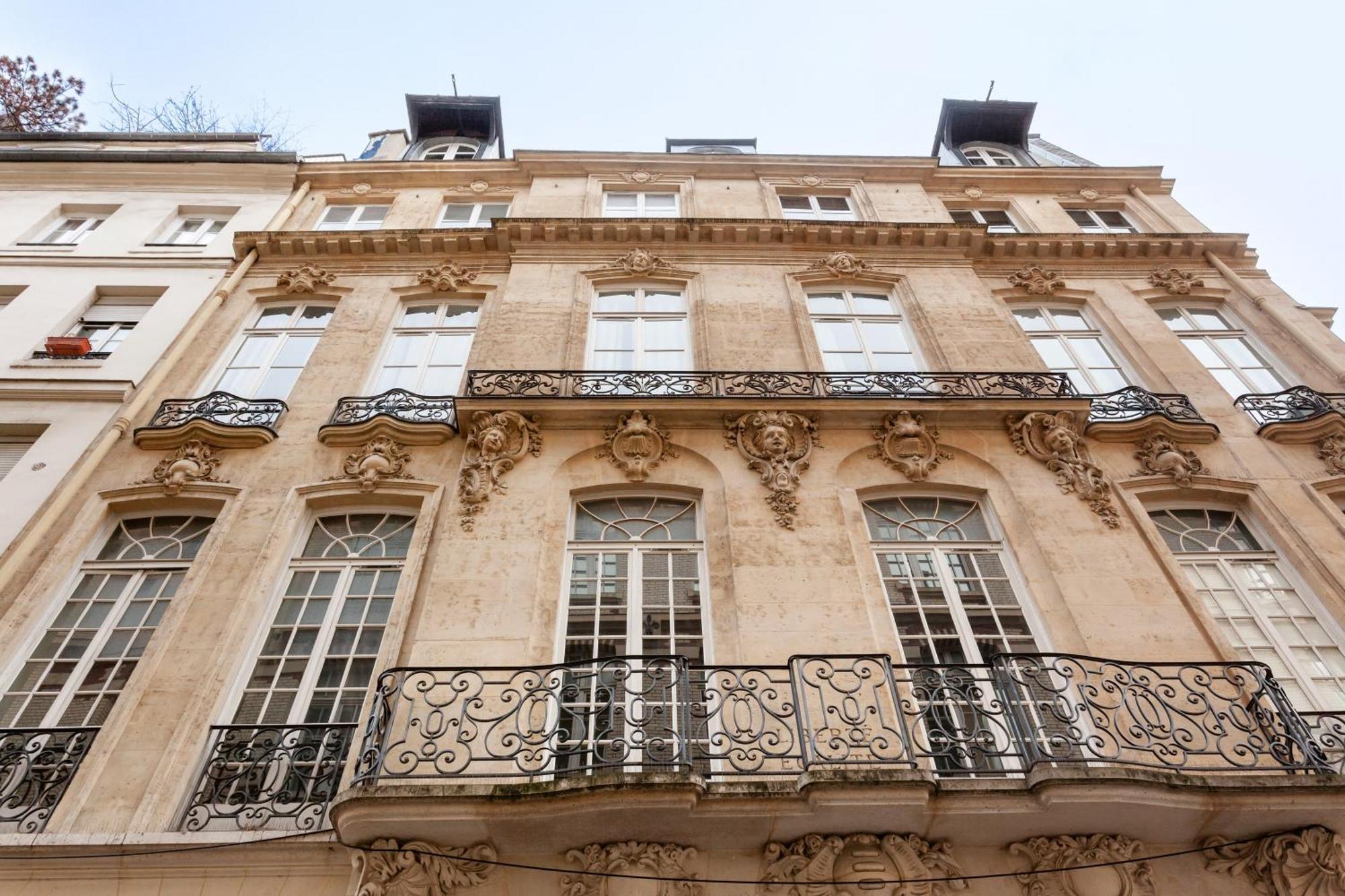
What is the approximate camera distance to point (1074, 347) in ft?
37.0

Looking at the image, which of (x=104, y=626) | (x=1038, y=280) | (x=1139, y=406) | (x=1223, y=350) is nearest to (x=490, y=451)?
(x=104, y=626)

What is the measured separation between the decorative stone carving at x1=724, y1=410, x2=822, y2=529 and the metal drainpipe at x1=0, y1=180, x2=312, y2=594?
6768 millimetres

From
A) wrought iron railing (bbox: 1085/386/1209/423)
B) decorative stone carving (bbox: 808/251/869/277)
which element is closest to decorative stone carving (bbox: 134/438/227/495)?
decorative stone carving (bbox: 808/251/869/277)

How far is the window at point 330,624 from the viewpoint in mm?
6652

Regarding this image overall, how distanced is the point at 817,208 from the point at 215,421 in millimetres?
10274

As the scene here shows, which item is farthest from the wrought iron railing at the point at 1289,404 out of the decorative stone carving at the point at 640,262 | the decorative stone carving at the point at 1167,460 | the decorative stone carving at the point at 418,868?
the decorative stone carving at the point at 418,868

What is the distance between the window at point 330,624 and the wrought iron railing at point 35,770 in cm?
114

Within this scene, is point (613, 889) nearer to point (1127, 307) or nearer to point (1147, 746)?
point (1147, 746)

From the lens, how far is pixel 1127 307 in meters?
11.8

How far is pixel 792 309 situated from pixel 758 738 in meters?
6.98

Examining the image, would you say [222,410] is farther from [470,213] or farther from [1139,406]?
[1139,406]

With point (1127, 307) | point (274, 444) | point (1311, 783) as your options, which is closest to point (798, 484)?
point (1311, 783)

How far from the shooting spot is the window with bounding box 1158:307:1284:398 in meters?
10.5

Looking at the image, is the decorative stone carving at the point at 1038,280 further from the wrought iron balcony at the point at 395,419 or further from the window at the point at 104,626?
the window at the point at 104,626
